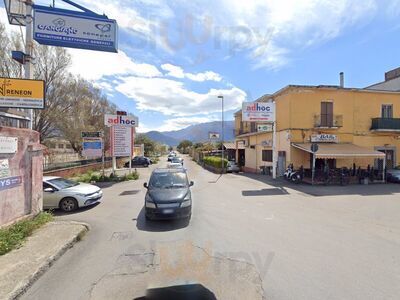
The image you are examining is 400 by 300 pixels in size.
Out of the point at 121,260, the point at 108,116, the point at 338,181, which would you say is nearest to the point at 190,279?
the point at 121,260

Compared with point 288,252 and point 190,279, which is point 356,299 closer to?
point 288,252

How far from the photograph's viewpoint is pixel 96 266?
5.25m

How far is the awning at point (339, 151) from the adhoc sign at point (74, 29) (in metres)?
14.0

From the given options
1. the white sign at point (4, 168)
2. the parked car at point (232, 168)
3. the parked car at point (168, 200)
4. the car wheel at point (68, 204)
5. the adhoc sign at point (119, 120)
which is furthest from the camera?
the parked car at point (232, 168)

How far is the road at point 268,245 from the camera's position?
437 cm

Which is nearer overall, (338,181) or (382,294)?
(382,294)

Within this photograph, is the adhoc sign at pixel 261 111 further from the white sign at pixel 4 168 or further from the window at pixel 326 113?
the white sign at pixel 4 168

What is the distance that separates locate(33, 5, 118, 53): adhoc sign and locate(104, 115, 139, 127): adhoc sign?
11410mm

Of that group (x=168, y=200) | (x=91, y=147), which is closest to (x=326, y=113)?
(x=168, y=200)

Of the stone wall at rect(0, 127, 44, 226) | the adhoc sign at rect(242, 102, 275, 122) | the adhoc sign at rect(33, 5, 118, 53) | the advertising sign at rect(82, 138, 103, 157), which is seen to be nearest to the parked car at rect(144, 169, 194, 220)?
the stone wall at rect(0, 127, 44, 226)

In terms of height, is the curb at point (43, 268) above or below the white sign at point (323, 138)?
below

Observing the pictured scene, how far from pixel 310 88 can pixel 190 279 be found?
1938cm

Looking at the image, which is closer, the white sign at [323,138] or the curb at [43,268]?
the curb at [43,268]

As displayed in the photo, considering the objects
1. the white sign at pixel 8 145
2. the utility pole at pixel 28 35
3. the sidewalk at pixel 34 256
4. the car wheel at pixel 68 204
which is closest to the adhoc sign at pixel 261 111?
the car wheel at pixel 68 204
